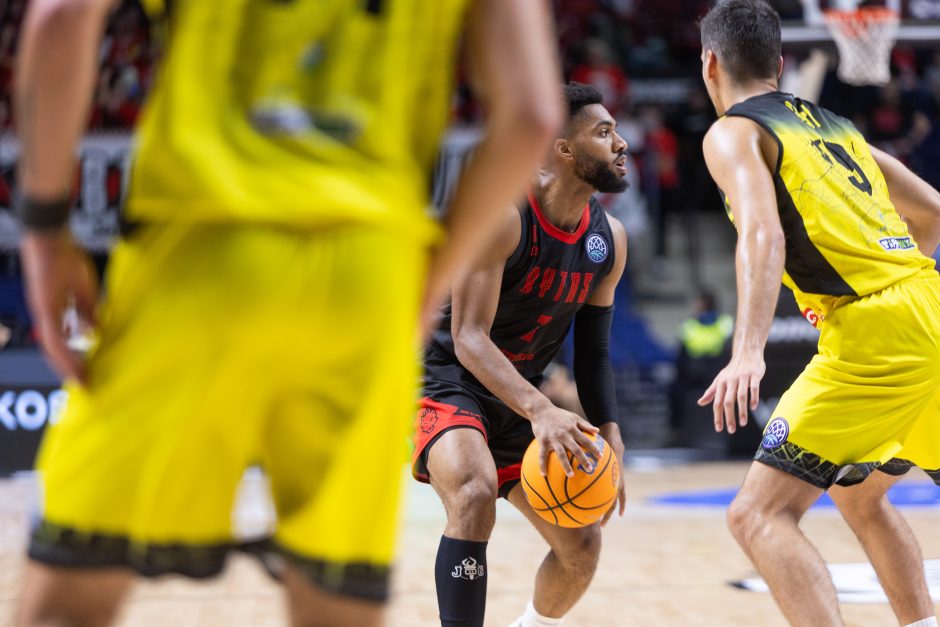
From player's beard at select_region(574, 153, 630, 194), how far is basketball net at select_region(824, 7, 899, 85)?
5.74 meters

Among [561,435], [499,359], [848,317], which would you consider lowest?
[561,435]

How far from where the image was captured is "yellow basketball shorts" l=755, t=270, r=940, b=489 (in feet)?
11.5

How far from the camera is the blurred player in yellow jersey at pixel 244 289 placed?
1601mm

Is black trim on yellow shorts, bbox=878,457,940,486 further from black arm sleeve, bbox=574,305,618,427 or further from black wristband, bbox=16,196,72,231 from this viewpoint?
black wristband, bbox=16,196,72,231

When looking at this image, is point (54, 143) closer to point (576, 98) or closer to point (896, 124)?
point (576, 98)

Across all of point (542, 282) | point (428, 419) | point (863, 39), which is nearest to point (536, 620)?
point (428, 419)

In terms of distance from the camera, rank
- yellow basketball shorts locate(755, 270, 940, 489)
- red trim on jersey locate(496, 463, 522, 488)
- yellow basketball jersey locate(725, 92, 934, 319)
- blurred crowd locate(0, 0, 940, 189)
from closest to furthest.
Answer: yellow basketball shorts locate(755, 270, 940, 489)
yellow basketball jersey locate(725, 92, 934, 319)
red trim on jersey locate(496, 463, 522, 488)
blurred crowd locate(0, 0, 940, 189)

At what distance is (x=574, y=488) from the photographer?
3752 mm

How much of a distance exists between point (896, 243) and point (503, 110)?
242cm

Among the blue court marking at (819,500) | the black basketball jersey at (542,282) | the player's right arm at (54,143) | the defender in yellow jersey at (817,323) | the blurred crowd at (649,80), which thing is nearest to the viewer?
the player's right arm at (54,143)

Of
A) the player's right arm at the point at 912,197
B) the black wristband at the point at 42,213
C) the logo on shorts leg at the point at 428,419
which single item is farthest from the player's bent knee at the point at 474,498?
the black wristband at the point at 42,213

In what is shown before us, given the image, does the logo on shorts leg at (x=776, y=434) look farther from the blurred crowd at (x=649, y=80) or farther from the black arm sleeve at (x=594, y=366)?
the blurred crowd at (x=649, y=80)

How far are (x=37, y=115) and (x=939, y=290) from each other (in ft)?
10.2

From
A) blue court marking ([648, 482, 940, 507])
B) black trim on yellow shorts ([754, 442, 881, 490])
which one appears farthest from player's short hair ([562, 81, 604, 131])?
blue court marking ([648, 482, 940, 507])
